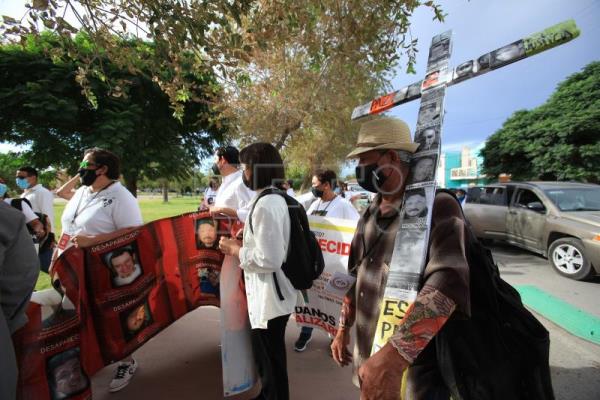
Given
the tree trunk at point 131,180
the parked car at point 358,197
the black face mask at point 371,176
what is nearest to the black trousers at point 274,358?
the black face mask at point 371,176

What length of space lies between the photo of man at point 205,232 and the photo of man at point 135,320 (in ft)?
2.29

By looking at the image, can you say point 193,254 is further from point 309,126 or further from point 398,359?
point 309,126

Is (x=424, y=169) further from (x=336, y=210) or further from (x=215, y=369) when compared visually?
(x=215, y=369)

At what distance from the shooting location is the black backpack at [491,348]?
4.05 feet

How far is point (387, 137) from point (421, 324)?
855mm

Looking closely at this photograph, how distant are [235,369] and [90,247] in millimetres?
1477

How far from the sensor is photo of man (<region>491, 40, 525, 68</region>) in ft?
4.19

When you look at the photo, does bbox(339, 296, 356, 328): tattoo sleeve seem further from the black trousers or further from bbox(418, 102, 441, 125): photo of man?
bbox(418, 102, 441, 125): photo of man

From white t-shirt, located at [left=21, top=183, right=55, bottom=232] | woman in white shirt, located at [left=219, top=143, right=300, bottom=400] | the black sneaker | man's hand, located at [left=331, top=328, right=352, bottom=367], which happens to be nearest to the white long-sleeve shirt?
woman in white shirt, located at [left=219, top=143, right=300, bottom=400]

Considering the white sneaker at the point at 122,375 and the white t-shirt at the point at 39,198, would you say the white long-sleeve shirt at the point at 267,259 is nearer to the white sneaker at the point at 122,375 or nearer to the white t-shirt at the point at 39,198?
the white sneaker at the point at 122,375

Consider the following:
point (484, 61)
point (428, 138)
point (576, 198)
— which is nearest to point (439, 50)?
point (484, 61)

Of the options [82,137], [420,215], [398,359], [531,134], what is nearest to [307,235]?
[420,215]

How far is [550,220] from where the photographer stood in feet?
21.1

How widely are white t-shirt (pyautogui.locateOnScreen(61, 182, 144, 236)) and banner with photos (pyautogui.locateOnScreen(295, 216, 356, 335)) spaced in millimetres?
1806
